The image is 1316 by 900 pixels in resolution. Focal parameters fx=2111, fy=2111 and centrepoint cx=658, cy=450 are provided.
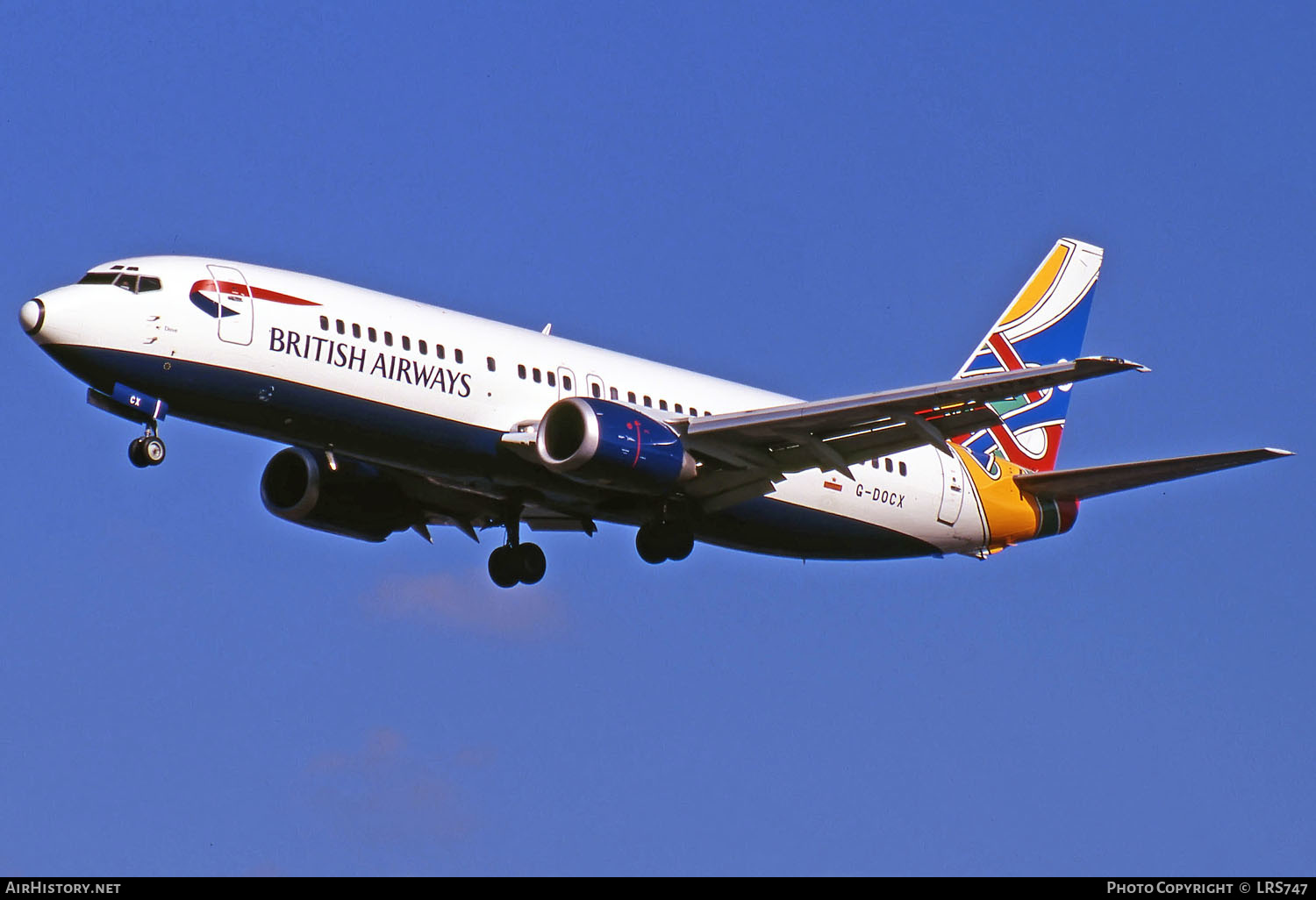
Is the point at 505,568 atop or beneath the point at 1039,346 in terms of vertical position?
beneath

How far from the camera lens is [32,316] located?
38062 mm

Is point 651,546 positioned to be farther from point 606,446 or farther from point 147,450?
point 147,450

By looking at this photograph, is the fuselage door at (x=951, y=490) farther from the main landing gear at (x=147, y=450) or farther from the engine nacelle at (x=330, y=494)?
the main landing gear at (x=147, y=450)

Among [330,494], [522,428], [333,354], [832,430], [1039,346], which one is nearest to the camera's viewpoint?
[333,354]

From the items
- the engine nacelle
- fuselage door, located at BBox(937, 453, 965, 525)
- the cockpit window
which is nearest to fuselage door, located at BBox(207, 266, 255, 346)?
the cockpit window

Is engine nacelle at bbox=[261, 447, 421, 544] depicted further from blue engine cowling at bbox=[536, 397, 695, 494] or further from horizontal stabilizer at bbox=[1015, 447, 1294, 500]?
horizontal stabilizer at bbox=[1015, 447, 1294, 500]

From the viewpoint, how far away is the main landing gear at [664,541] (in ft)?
145

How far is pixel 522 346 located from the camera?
140ft

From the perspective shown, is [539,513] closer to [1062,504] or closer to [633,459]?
[633,459]

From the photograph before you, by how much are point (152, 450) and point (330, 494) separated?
23.5 feet

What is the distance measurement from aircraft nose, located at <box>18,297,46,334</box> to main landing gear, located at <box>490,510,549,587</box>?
12.2m

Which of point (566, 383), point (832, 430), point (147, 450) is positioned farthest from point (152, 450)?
point (832, 430)
